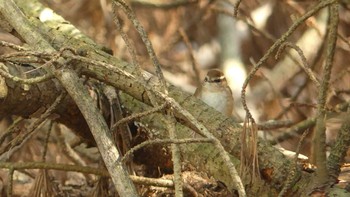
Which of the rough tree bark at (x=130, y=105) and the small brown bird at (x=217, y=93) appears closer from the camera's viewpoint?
the rough tree bark at (x=130, y=105)

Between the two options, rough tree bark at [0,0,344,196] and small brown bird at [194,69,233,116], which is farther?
small brown bird at [194,69,233,116]

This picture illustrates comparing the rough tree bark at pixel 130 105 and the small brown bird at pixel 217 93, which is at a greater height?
the small brown bird at pixel 217 93

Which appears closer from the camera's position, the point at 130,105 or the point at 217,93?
the point at 130,105

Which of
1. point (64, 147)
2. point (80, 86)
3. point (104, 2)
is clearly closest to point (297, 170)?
point (80, 86)

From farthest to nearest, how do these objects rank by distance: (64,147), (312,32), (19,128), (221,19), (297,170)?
(221,19) → (312,32) → (64,147) → (19,128) → (297,170)

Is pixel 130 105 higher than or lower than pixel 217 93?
lower

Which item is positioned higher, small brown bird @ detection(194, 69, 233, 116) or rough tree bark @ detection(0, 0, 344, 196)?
small brown bird @ detection(194, 69, 233, 116)

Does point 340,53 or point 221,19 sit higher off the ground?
point 221,19

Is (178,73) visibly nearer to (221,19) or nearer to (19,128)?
(221,19)
